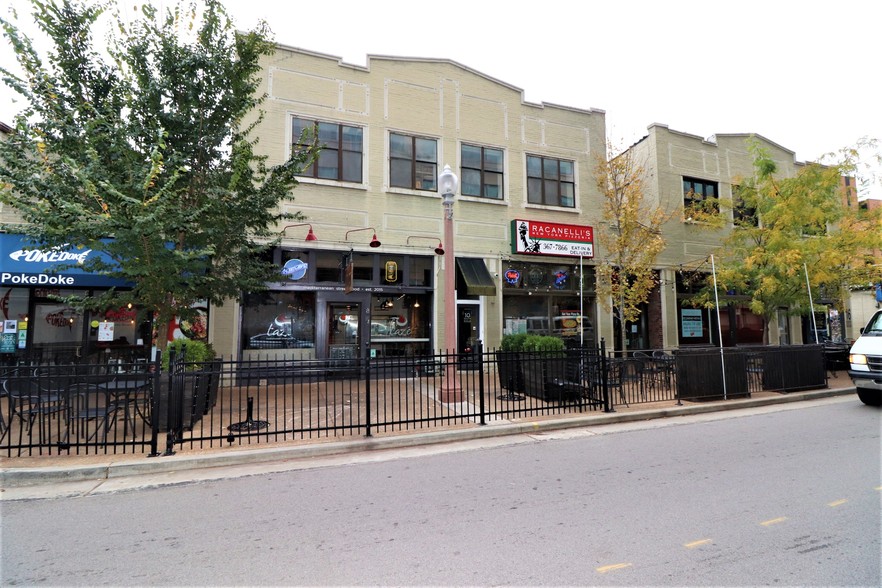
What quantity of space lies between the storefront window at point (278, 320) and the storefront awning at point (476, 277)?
15.0 feet

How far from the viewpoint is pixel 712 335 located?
1842 cm

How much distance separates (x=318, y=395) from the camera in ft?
23.3

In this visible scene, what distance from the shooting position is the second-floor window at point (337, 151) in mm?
13492

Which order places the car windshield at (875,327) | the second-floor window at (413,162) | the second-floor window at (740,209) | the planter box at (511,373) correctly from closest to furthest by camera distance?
the planter box at (511,373), the car windshield at (875,327), the second-floor window at (413,162), the second-floor window at (740,209)

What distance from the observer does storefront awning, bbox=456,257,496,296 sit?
13.8m

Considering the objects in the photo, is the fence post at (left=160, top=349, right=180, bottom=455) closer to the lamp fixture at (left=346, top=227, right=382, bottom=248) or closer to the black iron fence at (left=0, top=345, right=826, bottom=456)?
the black iron fence at (left=0, top=345, right=826, bottom=456)

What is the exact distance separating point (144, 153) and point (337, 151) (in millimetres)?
6154

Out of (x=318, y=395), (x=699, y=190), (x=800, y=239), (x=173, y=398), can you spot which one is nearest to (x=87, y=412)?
(x=173, y=398)

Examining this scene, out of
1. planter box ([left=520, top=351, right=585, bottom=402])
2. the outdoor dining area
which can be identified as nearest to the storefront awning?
planter box ([left=520, top=351, right=585, bottom=402])

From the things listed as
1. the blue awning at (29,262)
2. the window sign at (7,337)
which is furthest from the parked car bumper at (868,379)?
the window sign at (7,337)

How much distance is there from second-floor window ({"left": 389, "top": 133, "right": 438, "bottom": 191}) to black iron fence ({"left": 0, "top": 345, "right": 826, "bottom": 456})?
664 centimetres

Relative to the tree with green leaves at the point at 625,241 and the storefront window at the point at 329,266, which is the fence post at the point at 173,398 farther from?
the tree with green leaves at the point at 625,241

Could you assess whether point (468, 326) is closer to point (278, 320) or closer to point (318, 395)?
point (278, 320)

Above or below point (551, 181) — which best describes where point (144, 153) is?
below
